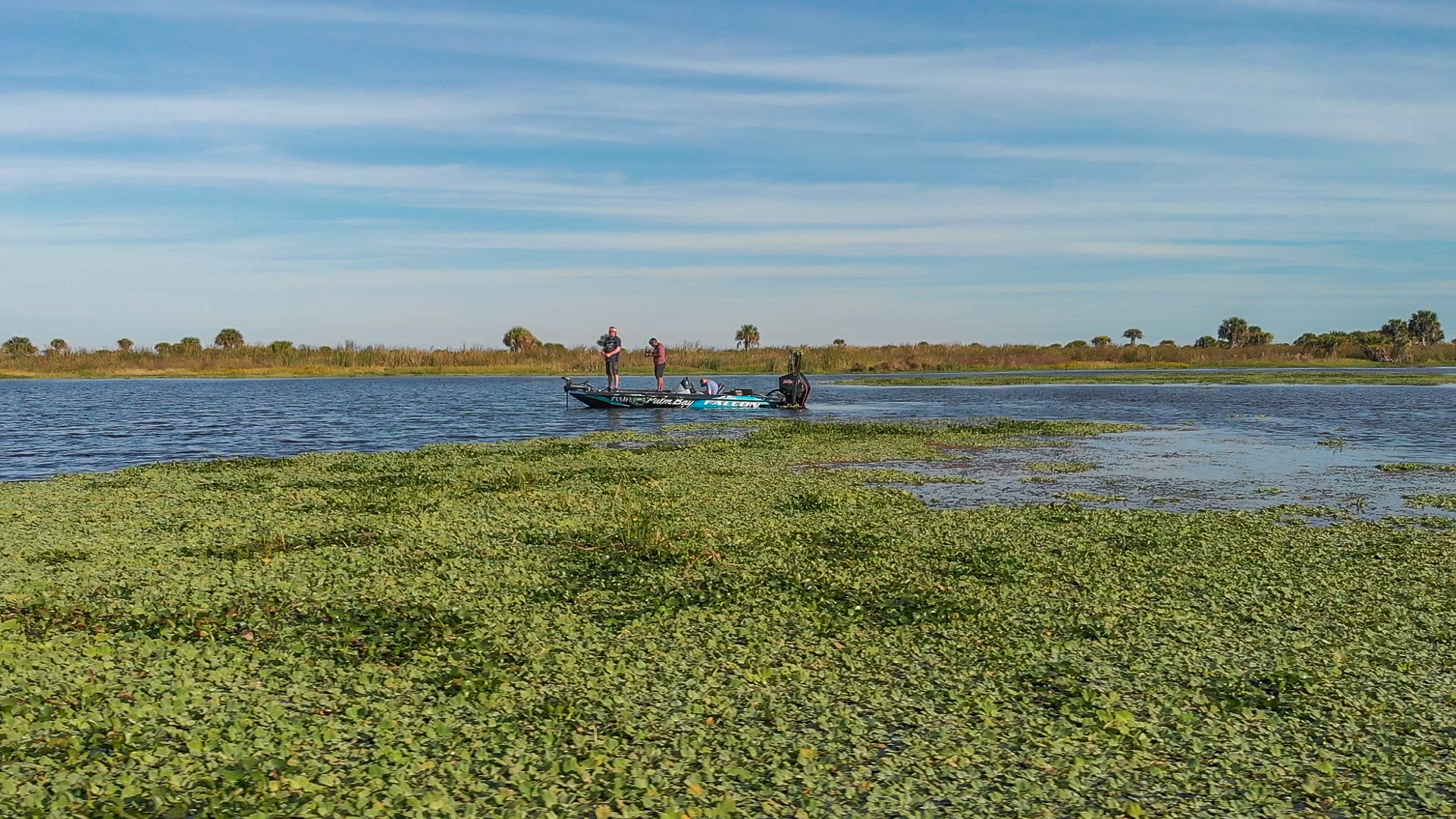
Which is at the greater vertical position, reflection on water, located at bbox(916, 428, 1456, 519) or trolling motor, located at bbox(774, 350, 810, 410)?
trolling motor, located at bbox(774, 350, 810, 410)

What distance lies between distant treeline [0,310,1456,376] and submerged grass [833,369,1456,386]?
45.8 ft

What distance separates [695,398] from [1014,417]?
12.0 meters

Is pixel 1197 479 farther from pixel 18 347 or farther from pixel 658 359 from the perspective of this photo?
pixel 18 347

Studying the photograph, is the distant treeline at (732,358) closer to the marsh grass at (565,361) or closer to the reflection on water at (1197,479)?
the marsh grass at (565,361)

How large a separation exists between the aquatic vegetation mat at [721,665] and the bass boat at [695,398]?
89.3 ft

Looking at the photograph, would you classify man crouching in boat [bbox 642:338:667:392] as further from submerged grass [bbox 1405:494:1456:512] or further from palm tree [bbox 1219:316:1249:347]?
palm tree [bbox 1219:316:1249:347]

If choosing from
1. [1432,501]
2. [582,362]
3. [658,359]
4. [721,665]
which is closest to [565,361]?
[582,362]

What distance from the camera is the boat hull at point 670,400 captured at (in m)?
42.0

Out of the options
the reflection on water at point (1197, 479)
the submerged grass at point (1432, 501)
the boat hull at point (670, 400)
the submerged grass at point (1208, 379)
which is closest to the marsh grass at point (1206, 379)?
the submerged grass at point (1208, 379)

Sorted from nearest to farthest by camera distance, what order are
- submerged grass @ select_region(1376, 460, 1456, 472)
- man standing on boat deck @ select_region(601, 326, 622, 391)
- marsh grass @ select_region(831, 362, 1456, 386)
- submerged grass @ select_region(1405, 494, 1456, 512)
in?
submerged grass @ select_region(1405, 494, 1456, 512) → submerged grass @ select_region(1376, 460, 1456, 472) → man standing on boat deck @ select_region(601, 326, 622, 391) → marsh grass @ select_region(831, 362, 1456, 386)

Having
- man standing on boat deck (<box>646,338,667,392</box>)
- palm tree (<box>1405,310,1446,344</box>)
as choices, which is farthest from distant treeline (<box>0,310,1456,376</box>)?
man standing on boat deck (<box>646,338,667,392</box>)

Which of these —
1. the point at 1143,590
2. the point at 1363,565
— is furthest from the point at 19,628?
the point at 1363,565

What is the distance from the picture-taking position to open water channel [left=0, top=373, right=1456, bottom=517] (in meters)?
18.8

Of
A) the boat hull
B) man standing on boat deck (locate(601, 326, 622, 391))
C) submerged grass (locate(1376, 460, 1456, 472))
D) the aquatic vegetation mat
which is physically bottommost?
the aquatic vegetation mat
